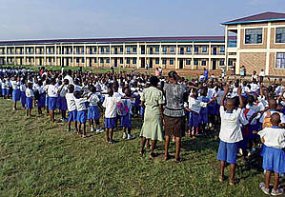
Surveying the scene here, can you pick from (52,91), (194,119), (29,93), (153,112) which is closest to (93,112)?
(52,91)

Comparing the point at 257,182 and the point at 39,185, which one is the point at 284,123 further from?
the point at 39,185

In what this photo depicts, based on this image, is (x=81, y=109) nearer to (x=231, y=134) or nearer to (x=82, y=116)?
(x=82, y=116)

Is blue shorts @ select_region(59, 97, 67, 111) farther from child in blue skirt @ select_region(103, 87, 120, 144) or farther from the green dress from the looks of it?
the green dress

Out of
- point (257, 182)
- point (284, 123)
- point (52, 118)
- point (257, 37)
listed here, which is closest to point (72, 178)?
point (257, 182)

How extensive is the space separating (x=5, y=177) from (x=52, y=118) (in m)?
4.50

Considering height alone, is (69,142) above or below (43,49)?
below

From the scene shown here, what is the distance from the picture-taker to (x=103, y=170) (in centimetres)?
627

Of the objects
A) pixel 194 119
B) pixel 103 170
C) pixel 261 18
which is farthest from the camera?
pixel 261 18

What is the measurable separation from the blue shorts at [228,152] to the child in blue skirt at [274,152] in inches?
18.8

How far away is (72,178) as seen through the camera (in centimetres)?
595

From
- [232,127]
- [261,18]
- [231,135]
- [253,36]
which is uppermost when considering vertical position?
[261,18]

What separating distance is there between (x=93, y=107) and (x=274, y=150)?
195 inches

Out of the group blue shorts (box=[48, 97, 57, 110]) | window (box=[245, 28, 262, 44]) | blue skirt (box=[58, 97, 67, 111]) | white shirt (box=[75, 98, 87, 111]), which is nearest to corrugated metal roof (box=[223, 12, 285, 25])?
window (box=[245, 28, 262, 44])

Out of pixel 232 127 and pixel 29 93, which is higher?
pixel 29 93
